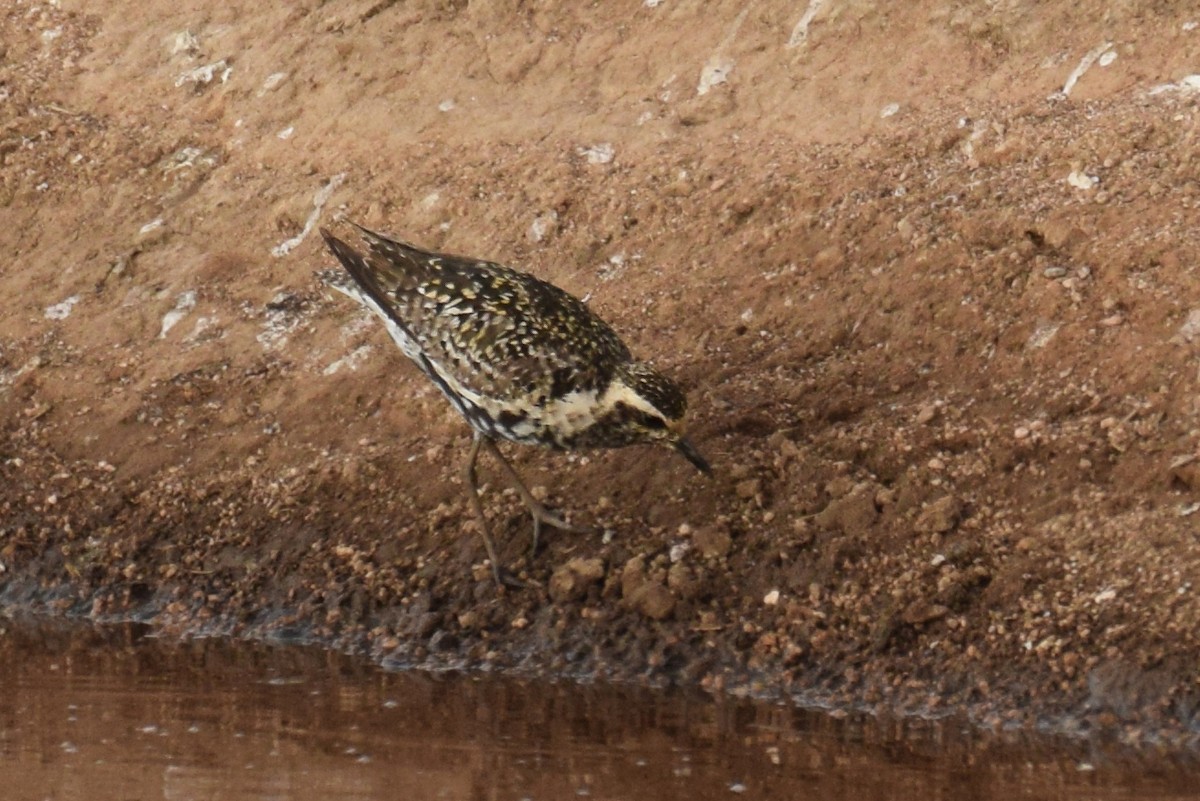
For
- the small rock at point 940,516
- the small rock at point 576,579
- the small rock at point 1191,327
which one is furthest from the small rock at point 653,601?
the small rock at point 1191,327

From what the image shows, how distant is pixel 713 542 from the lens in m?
8.70

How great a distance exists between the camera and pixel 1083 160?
10086 mm

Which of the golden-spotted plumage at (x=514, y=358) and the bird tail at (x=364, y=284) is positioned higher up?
the bird tail at (x=364, y=284)

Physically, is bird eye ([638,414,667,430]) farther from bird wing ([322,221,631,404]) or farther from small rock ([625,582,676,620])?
small rock ([625,582,676,620])

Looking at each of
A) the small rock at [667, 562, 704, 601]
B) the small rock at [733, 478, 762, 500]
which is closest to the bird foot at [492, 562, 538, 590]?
the small rock at [667, 562, 704, 601]

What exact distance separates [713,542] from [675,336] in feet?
5.67

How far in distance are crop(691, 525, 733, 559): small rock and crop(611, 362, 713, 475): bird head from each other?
286 mm

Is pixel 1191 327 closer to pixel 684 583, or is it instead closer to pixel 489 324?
pixel 684 583

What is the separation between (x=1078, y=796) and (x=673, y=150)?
5.49 metres

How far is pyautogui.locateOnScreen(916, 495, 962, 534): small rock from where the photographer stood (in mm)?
8453

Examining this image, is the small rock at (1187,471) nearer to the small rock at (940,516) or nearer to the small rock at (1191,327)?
the small rock at (1191,327)

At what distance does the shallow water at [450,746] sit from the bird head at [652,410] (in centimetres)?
118

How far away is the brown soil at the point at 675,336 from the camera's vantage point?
8273mm

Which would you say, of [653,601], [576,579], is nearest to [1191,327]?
[653,601]
